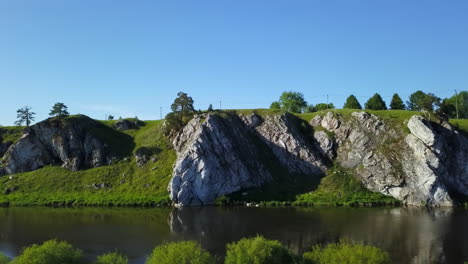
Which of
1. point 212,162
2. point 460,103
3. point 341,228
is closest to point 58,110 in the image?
point 212,162

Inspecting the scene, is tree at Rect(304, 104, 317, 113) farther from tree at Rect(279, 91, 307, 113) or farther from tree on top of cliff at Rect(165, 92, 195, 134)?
tree on top of cliff at Rect(165, 92, 195, 134)

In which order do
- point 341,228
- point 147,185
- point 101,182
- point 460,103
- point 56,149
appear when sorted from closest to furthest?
1. point 341,228
2. point 147,185
3. point 101,182
4. point 56,149
5. point 460,103

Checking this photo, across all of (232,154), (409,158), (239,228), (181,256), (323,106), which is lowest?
(239,228)

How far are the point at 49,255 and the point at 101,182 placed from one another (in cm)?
7176

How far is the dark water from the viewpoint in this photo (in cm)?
4828

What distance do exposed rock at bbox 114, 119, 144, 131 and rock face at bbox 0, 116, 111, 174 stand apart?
11.6 metres

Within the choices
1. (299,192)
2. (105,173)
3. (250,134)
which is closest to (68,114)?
(105,173)

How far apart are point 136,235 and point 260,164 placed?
47335 mm

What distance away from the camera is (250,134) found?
109 metres

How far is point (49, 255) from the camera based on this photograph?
29234mm

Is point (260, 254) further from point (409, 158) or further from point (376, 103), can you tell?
point (376, 103)

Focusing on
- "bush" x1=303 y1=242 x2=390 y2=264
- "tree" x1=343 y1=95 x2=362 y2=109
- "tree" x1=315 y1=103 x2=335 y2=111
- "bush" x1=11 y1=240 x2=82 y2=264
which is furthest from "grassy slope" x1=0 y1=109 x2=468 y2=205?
"bush" x1=11 y1=240 x2=82 y2=264

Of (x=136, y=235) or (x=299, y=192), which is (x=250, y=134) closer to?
(x=299, y=192)

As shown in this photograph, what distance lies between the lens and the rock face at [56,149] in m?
108
